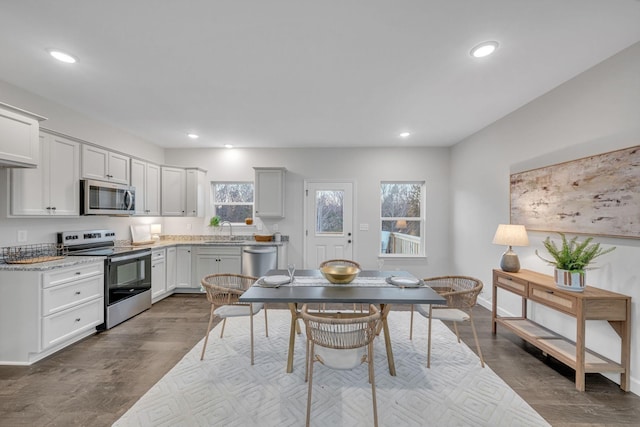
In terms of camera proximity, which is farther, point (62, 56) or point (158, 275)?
point (158, 275)

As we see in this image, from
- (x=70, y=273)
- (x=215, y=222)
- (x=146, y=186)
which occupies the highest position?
(x=146, y=186)

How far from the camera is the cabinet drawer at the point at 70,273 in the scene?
2.47m

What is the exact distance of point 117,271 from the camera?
3234 mm

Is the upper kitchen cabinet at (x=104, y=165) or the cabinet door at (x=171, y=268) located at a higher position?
the upper kitchen cabinet at (x=104, y=165)

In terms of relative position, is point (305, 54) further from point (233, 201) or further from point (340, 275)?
point (233, 201)

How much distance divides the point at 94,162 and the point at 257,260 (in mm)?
2586

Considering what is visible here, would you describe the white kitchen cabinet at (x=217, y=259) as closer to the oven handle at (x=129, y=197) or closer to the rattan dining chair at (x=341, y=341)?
the oven handle at (x=129, y=197)

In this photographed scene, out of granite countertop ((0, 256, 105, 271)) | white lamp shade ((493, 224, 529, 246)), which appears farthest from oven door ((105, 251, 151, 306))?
white lamp shade ((493, 224, 529, 246))

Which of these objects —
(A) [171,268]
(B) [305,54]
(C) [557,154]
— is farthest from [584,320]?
(A) [171,268]

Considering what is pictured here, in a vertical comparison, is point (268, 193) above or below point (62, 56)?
below

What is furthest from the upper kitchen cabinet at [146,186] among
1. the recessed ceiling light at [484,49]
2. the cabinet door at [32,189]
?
the recessed ceiling light at [484,49]

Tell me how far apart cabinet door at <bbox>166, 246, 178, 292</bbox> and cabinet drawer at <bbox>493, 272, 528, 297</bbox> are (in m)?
4.81

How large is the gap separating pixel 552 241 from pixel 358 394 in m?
2.53

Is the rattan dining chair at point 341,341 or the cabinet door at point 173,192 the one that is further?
the cabinet door at point 173,192
